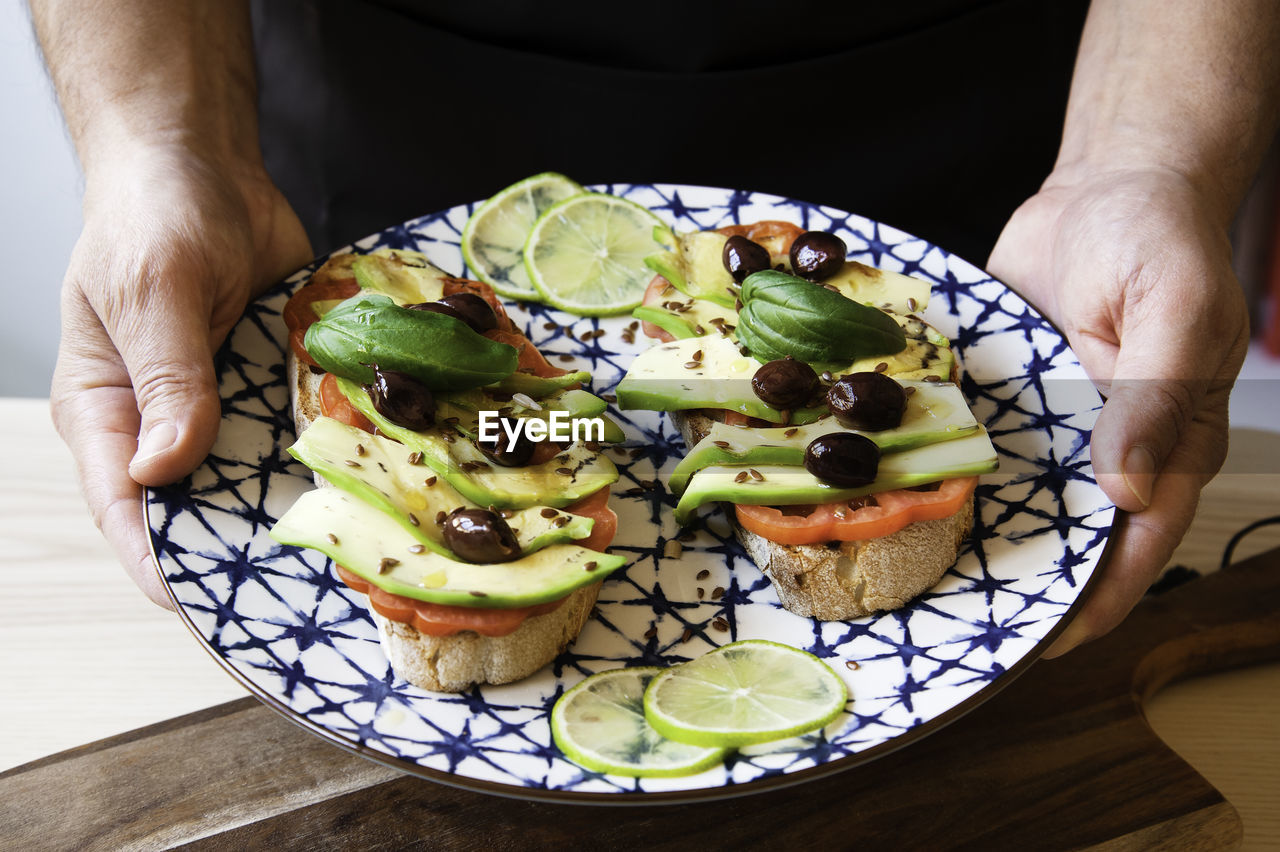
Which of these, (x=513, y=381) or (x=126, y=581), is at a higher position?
(x=513, y=381)

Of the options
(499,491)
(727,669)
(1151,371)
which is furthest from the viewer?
(1151,371)

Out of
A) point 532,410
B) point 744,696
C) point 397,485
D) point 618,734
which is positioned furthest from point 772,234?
point 618,734

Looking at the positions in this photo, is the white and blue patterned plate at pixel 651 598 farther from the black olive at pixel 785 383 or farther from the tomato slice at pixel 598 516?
the black olive at pixel 785 383

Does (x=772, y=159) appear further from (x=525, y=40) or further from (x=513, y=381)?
(x=513, y=381)

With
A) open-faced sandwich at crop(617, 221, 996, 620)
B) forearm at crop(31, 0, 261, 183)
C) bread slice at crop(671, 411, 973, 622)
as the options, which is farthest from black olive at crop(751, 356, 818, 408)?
forearm at crop(31, 0, 261, 183)

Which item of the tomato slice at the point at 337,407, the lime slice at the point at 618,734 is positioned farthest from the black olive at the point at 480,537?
the tomato slice at the point at 337,407

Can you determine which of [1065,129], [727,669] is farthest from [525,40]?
[727,669]

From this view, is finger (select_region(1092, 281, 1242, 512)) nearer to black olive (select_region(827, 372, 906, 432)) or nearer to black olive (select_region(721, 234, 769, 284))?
black olive (select_region(827, 372, 906, 432))

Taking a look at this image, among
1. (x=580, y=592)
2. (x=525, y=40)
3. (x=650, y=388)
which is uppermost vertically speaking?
(x=525, y=40)
